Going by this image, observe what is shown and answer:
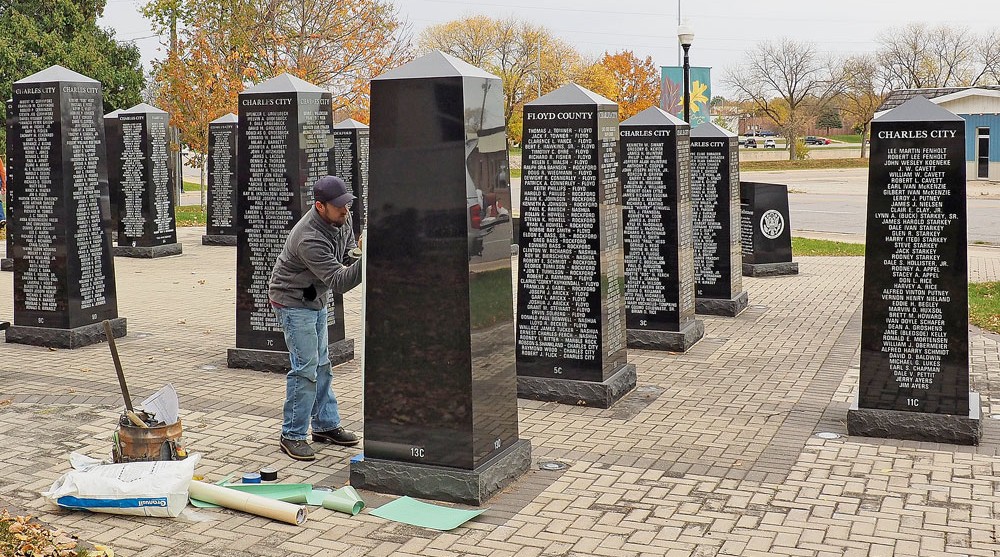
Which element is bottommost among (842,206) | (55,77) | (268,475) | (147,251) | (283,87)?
(268,475)

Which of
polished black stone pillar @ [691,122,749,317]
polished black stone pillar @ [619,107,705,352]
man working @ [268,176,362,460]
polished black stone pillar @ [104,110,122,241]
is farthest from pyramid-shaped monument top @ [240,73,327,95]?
polished black stone pillar @ [104,110,122,241]

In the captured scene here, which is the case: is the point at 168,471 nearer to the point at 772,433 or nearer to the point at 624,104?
the point at 772,433

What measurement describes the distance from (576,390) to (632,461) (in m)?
1.74

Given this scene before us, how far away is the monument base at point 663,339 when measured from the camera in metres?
11.6

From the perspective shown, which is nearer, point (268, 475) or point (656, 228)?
point (268, 475)

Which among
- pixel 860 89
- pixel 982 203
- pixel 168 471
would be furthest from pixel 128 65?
pixel 860 89

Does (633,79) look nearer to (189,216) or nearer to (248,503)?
(189,216)

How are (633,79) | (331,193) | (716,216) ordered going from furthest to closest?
(633,79) < (716,216) < (331,193)

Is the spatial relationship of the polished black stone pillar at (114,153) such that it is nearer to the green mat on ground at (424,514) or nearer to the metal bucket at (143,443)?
the metal bucket at (143,443)

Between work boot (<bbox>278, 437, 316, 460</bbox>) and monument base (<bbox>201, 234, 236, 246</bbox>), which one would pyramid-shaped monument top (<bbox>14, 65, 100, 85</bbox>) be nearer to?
work boot (<bbox>278, 437, 316, 460</bbox>)

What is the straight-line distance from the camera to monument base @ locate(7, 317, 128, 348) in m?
11.6

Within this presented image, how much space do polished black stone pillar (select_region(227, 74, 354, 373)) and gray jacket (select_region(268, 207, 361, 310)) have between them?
2964mm

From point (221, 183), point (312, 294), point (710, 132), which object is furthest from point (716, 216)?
point (221, 183)

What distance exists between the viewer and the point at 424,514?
637cm
